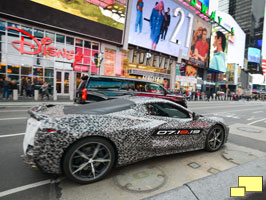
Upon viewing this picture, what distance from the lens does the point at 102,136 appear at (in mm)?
2328

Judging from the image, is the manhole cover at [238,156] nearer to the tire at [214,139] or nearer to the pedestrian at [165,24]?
the tire at [214,139]

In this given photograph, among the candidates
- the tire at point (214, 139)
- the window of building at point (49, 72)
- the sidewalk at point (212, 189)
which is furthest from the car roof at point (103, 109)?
the window of building at point (49, 72)

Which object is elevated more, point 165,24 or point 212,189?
point 165,24

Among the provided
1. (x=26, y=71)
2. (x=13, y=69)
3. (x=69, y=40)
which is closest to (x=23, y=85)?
(x=26, y=71)

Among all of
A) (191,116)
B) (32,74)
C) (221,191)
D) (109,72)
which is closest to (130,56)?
(109,72)

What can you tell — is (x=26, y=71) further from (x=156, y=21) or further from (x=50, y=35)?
(x=156, y=21)

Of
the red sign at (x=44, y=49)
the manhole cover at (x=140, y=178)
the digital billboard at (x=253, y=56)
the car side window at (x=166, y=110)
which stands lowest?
the manhole cover at (x=140, y=178)

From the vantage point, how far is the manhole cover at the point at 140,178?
2.31 m

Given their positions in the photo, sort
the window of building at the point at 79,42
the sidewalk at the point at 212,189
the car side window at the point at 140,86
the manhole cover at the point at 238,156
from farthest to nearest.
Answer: the window of building at the point at 79,42 < the car side window at the point at 140,86 < the manhole cover at the point at 238,156 < the sidewalk at the point at 212,189

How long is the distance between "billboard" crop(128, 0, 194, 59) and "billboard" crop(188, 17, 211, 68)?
11.7 feet

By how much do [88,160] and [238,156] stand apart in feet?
11.4

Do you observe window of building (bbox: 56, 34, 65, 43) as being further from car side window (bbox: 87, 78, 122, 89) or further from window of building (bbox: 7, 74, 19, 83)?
car side window (bbox: 87, 78, 122, 89)

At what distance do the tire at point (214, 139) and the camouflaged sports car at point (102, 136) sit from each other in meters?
0.49

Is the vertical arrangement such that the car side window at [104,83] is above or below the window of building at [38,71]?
below
